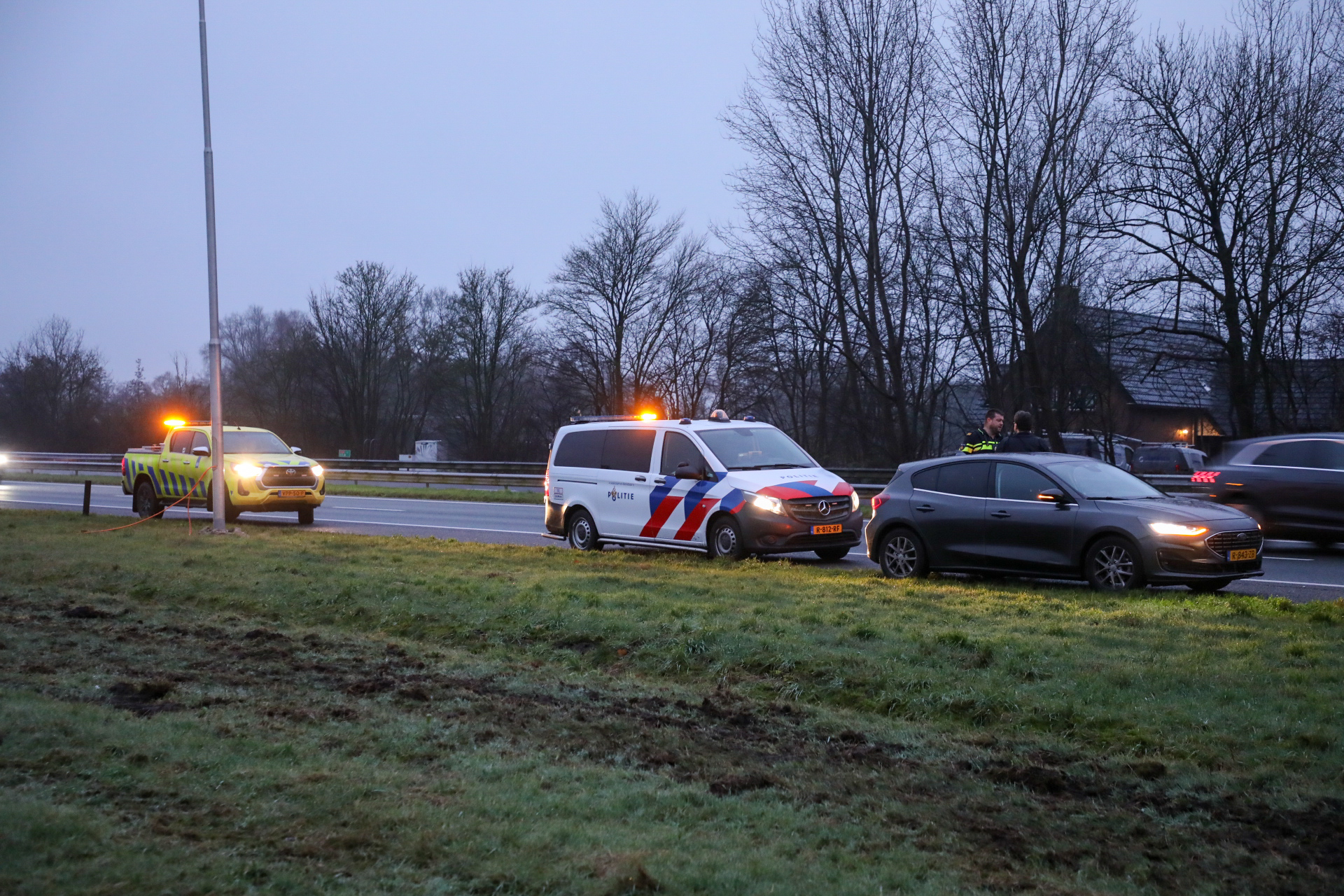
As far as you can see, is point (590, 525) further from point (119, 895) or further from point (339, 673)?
point (119, 895)

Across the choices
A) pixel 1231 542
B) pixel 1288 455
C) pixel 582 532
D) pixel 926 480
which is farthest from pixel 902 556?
pixel 1288 455

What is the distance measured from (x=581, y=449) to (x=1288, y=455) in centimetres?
1025

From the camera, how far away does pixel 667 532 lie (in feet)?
49.1

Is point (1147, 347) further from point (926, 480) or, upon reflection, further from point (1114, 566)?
point (1114, 566)

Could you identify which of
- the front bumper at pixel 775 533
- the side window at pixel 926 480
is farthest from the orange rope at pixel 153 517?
the side window at pixel 926 480

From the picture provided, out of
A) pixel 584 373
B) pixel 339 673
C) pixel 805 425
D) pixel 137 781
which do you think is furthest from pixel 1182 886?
pixel 584 373

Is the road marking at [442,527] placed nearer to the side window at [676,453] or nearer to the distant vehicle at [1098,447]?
the side window at [676,453]

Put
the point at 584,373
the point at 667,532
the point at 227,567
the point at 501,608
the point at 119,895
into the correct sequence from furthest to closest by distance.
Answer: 1. the point at 584,373
2. the point at 667,532
3. the point at 227,567
4. the point at 501,608
5. the point at 119,895

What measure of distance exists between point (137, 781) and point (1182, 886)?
434 centimetres

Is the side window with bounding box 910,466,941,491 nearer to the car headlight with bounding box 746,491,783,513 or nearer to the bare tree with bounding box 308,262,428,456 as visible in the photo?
the car headlight with bounding box 746,491,783,513

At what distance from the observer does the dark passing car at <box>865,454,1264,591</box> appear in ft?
35.1

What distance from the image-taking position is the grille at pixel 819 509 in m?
13.9

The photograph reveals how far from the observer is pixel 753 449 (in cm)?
1505

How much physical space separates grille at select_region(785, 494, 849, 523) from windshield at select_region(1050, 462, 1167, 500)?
125 inches
